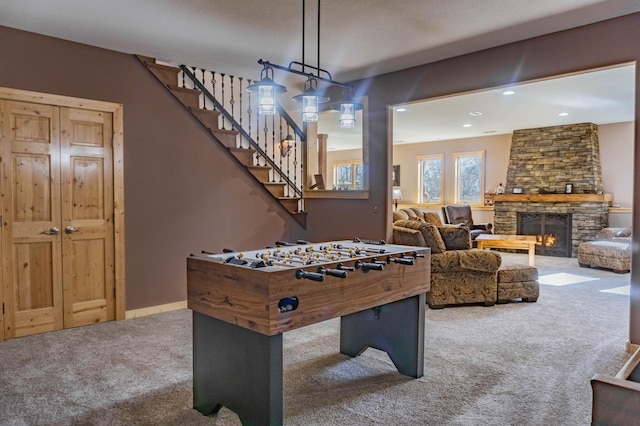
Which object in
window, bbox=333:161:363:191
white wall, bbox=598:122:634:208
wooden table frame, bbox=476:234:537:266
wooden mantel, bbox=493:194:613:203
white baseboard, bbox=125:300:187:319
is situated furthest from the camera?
window, bbox=333:161:363:191

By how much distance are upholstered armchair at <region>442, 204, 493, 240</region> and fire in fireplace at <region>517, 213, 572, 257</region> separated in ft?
2.54

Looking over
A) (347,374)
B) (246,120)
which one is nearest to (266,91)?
(347,374)

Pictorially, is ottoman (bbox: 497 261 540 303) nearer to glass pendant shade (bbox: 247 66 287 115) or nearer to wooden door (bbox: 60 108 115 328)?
glass pendant shade (bbox: 247 66 287 115)

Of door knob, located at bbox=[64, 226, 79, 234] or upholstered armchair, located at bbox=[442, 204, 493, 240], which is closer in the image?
door knob, located at bbox=[64, 226, 79, 234]

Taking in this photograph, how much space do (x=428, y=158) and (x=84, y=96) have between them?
894 centimetres

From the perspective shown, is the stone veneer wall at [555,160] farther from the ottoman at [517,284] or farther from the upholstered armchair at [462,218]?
the ottoman at [517,284]

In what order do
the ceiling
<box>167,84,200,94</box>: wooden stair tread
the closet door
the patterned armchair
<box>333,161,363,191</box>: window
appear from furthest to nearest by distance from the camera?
<box>333,161,363,191</box>: window, the patterned armchair, <box>167,84,200,94</box>: wooden stair tread, the closet door, the ceiling

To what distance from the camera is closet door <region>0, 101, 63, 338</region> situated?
387 cm

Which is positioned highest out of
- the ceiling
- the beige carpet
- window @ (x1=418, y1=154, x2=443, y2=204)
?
the ceiling

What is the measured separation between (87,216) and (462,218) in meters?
7.76

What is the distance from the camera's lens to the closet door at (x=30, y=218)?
3.87 m

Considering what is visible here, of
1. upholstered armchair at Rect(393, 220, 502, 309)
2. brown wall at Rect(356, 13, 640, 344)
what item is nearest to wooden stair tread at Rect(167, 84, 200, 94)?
brown wall at Rect(356, 13, 640, 344)

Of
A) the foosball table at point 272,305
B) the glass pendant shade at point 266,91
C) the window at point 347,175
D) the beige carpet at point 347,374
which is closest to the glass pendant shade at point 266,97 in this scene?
the glass pendant shade at point 266,91

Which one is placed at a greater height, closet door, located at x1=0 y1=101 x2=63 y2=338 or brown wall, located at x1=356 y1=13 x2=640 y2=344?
brown wall, located at x1=356 y1=13 x2=640 y2=344
